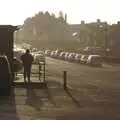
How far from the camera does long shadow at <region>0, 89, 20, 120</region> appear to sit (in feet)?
50.5

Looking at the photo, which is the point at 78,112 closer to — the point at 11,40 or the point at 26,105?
the point at 26,105

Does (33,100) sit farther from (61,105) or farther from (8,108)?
(8,108)

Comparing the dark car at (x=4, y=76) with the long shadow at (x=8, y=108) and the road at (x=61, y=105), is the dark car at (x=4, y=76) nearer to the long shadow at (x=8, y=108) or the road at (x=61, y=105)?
the long shadow at (x=8, y=108)

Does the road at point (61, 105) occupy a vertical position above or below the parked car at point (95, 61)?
above

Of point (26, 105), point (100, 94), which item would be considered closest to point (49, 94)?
point (100, 94)

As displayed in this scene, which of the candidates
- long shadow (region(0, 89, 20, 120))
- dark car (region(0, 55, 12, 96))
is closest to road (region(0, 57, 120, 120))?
long shadow (region(0, 89, 20, 120))

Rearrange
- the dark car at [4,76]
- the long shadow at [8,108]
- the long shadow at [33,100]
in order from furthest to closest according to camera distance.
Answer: the dark car at [4,76]
the long shadow at [33,100]
the long shadow at [8,108]

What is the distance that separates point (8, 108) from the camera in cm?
1773

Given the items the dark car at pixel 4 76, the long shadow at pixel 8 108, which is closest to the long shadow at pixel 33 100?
the long shadow at pixel 8 108

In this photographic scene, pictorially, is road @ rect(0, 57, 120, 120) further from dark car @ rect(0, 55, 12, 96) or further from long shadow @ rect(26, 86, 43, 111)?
dark car @ rect(0, 55, 12, 96)

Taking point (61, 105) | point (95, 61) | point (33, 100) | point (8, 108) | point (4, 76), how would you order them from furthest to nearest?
point (95, 61)
point (4, 76)
point (33, 100)
point (61, 105)
point (8, 108)

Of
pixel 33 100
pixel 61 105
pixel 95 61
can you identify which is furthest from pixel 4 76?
pixel 95 61

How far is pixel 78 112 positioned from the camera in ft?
55.2

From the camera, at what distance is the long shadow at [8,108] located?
50.5ft
